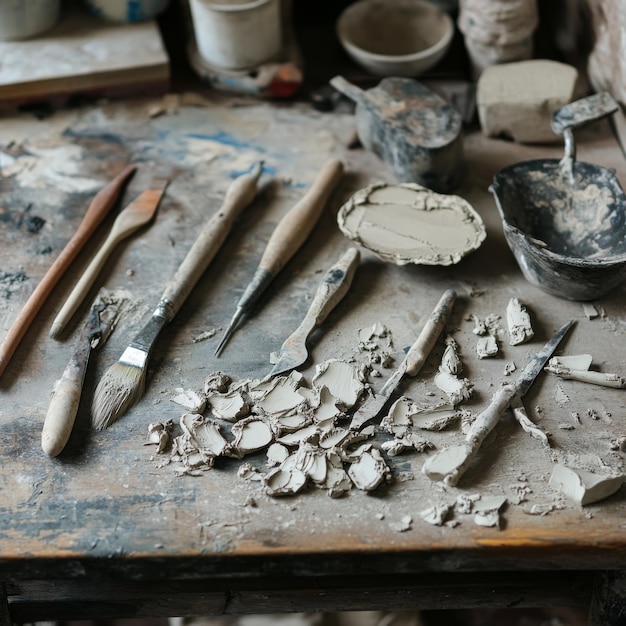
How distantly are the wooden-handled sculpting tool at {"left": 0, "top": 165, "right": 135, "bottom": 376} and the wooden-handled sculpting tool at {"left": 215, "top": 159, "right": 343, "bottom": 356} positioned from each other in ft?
1.28

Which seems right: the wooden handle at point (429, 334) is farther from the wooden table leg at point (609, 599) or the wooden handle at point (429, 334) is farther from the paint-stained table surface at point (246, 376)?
the wooden table leg at point (609, 599)

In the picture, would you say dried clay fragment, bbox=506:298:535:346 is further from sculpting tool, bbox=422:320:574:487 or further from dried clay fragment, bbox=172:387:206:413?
dried clay fragment, bbox=172:387:206:413

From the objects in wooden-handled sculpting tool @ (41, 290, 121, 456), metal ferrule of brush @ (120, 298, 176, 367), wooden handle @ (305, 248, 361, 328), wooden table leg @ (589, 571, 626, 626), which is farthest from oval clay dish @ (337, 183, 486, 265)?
wooden table leg @ (589, 571, 626, 626)

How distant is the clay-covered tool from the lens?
6.07 feet

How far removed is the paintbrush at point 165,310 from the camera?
4.82 ft

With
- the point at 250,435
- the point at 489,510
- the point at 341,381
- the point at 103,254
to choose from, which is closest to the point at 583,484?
the point at 489,510

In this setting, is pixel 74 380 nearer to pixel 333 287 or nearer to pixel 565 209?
pixel 333 287

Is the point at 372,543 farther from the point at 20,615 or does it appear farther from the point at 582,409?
the point at 20,615

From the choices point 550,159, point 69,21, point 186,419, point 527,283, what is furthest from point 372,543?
point 69,21

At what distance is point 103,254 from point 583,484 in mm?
1081

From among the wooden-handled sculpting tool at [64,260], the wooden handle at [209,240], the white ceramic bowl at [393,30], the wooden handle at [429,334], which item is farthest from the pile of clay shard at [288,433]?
the white ceramic bowl at [393,30]

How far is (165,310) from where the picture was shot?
1.61m

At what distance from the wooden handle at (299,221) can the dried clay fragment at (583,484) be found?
716 mm

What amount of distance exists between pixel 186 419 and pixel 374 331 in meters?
0.42
